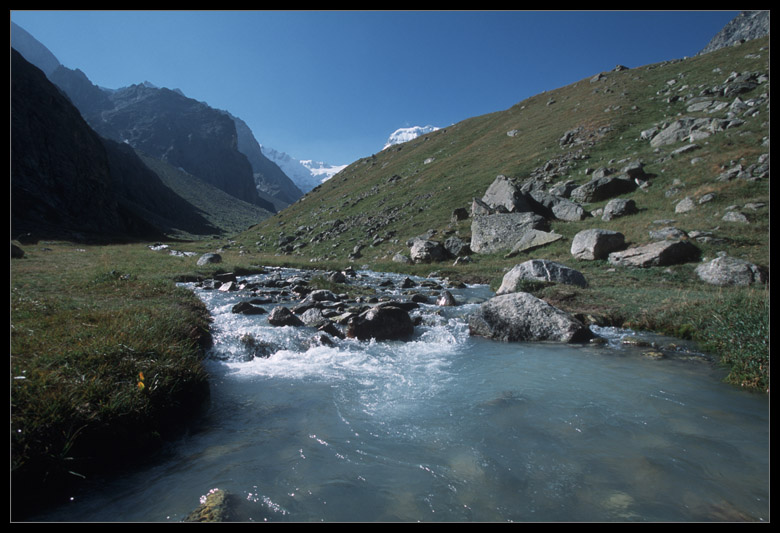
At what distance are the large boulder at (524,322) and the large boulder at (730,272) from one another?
972 cm

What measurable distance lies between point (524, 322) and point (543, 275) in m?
→ 7.03

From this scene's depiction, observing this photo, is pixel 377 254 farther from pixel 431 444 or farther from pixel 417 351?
pixel 431 444

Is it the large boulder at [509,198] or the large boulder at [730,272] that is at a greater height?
the large boulder at [509,198]

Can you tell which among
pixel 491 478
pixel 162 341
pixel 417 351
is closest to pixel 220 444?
pixel 162 341

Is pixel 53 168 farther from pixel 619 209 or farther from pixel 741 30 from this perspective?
pixel 741 30

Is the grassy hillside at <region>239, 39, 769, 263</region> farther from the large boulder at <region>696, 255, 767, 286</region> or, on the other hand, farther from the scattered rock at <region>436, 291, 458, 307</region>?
the scattered rock at <region>436, 291, 458, 307</region>

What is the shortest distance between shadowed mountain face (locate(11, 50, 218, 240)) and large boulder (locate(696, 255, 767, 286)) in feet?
239

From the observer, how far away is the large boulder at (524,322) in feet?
36.7

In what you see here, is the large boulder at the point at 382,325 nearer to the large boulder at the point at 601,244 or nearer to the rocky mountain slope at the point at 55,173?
the large boulder at the point at 601,244

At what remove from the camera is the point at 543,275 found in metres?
17.6

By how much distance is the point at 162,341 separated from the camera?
25.7ft

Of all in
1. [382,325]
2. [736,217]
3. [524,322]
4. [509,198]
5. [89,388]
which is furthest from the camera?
[509,198]

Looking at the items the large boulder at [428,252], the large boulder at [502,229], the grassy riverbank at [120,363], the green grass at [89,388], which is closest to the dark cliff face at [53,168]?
the large boulder at [428,252]

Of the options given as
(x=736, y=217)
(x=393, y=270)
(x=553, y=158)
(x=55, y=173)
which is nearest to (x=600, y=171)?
(x=553, y=158)
